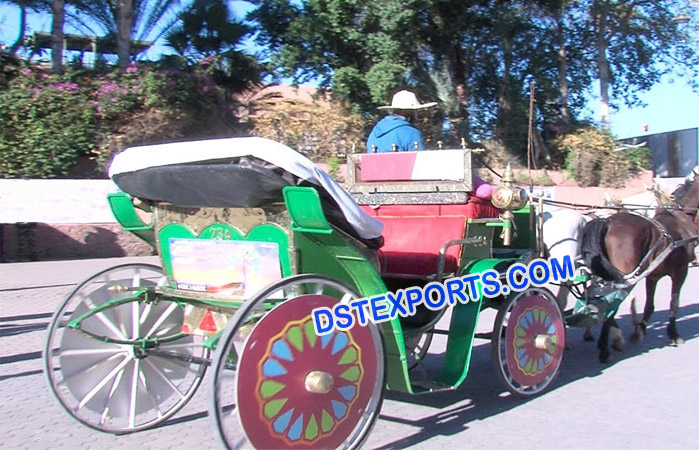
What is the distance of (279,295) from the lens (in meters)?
3.83

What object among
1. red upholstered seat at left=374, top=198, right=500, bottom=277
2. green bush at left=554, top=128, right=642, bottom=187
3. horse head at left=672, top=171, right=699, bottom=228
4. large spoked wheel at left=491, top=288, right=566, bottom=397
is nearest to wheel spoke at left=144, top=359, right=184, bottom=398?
red upholstered seat at left=374, top=198, right=500, bottom=277

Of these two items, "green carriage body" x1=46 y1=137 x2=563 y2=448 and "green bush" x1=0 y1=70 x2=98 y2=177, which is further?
"green bush" x1=0 y1=70 x2=98 y2=177

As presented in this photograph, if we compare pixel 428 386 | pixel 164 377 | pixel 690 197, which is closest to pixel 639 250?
pixel 690 197

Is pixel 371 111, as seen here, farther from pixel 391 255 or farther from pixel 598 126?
pixel 391 255

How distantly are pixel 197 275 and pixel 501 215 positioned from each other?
2.35m

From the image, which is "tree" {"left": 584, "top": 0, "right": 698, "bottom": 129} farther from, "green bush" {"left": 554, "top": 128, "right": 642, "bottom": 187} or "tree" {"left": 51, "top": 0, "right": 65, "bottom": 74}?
"tree" {"left": 51, "top": 0, "right": 65, "bottom": 74}

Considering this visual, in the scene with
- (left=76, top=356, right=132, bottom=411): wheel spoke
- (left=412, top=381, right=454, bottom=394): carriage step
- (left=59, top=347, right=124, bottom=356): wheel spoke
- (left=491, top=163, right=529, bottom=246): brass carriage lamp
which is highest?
(left=491, top=163, right=529, bottom=246): brass carriage lamp

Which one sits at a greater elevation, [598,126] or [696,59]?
[696,59]

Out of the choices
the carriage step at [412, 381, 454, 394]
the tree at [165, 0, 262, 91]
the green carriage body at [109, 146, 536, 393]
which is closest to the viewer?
the green carriage body at [109, 146, 536, 393]

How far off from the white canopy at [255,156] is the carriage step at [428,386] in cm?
Result: 103

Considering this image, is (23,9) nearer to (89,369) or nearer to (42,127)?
(42,127)

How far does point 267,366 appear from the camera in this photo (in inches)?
143

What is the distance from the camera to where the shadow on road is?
16.1ft

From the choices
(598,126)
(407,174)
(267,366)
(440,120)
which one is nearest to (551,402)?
(407,174)
